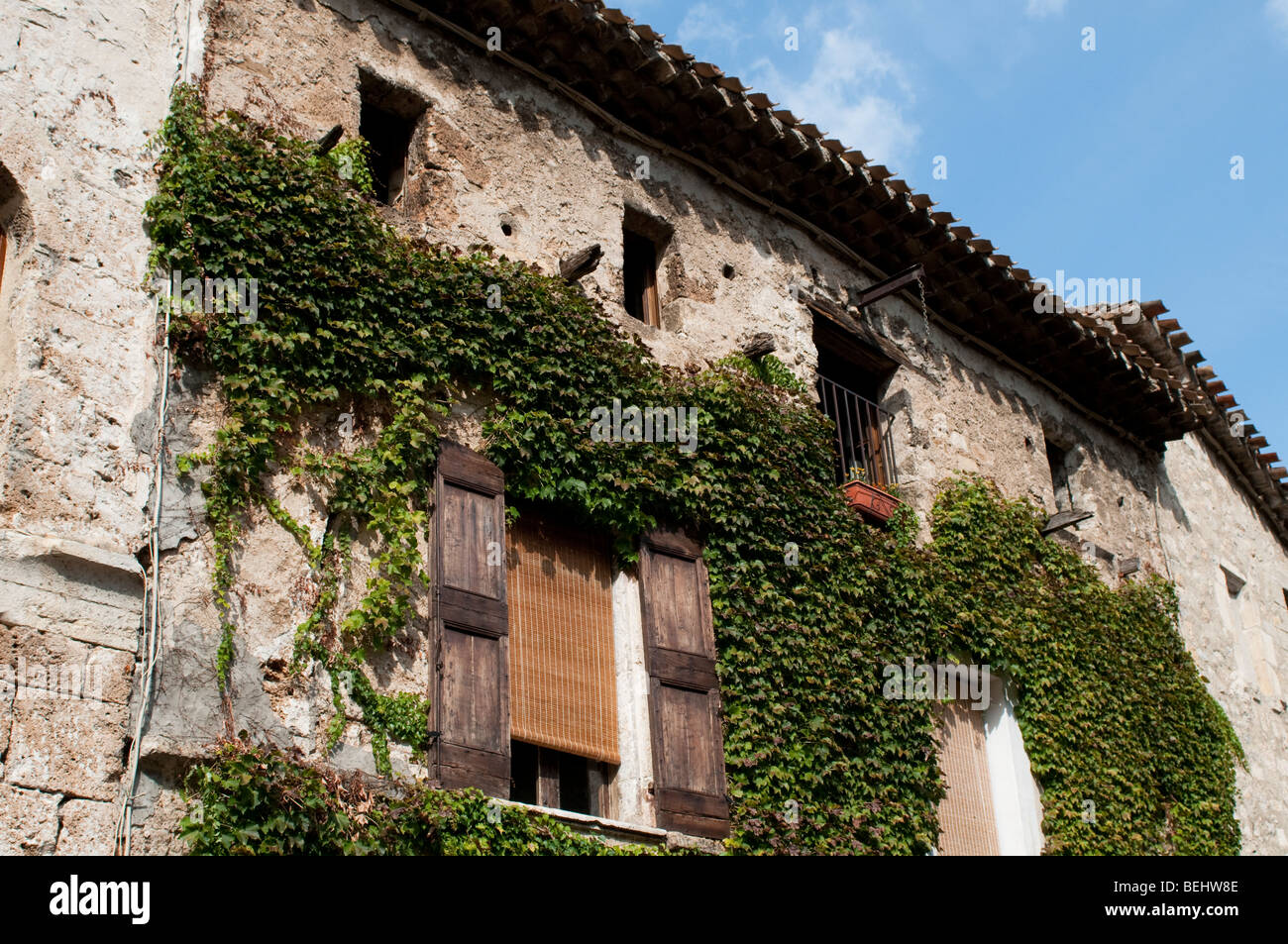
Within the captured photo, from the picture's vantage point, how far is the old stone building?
677cm

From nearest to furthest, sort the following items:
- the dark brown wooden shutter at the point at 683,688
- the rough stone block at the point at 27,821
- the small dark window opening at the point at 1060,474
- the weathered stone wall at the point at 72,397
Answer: the rough stone block at the point at 27,821 < the weathered stone wall at the point at 72,397 < the dark brown wooden shutter at the point at 683,688 < the small dark window opening at the point at 1060,474

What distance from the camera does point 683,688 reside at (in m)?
9.02

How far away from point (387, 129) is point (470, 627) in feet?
12.1

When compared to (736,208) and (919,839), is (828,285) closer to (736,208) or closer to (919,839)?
(736,208)

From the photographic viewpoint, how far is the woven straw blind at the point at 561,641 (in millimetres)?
8422

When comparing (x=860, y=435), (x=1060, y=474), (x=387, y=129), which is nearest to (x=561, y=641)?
(x=387, y=129)

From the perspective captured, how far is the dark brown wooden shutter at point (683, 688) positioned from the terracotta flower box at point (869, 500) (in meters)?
1.77

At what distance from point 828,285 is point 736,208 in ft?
3.63

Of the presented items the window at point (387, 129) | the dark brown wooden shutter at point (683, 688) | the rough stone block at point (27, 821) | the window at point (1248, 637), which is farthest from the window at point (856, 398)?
the rough stone block at point (27, 821)

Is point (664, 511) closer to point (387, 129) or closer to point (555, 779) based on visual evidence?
point (555, 779)

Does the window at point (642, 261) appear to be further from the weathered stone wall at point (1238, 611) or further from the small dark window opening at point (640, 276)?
the weathered stone wall at point (1238, 611)

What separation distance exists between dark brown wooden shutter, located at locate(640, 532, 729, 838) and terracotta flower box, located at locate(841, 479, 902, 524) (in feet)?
5.82

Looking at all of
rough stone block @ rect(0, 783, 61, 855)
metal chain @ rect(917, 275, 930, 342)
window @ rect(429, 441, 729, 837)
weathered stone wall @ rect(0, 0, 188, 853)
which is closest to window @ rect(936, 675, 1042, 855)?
window @ rect(429, 441, 729, 837)
